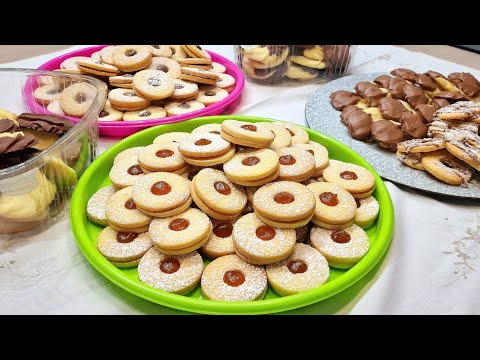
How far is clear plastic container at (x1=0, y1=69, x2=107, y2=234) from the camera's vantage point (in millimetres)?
955

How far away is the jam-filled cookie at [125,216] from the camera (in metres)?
0.99

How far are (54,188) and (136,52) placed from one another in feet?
2.51

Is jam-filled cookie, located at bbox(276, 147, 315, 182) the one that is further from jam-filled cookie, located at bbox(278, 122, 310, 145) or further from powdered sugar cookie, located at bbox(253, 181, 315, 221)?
jam-filled cookie, located at bbox(278, 122, 310, 145)

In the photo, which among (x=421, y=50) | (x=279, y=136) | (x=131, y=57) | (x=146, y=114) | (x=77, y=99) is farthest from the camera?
(x=421, y=50)

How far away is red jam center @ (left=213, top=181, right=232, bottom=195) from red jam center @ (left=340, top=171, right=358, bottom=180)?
0.33m

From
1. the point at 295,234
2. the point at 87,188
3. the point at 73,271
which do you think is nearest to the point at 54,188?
the point at 87,188

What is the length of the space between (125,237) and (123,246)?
0.03 metres

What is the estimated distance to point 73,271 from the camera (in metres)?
0.98

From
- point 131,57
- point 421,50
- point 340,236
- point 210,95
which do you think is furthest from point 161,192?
point 421,50

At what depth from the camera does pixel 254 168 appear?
1.02m

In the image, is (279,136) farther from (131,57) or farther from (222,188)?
(131,57)

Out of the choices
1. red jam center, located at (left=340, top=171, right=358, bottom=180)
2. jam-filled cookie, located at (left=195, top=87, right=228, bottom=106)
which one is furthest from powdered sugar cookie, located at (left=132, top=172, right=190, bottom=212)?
jam-filled cookie, located at (left=195, top=87, right=228, bottom=106)

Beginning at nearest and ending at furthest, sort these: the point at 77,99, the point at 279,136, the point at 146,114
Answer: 1. the point at 279,136
2. the point at 77,99
3. the point at 146,114

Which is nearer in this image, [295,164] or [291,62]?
[295,164]
